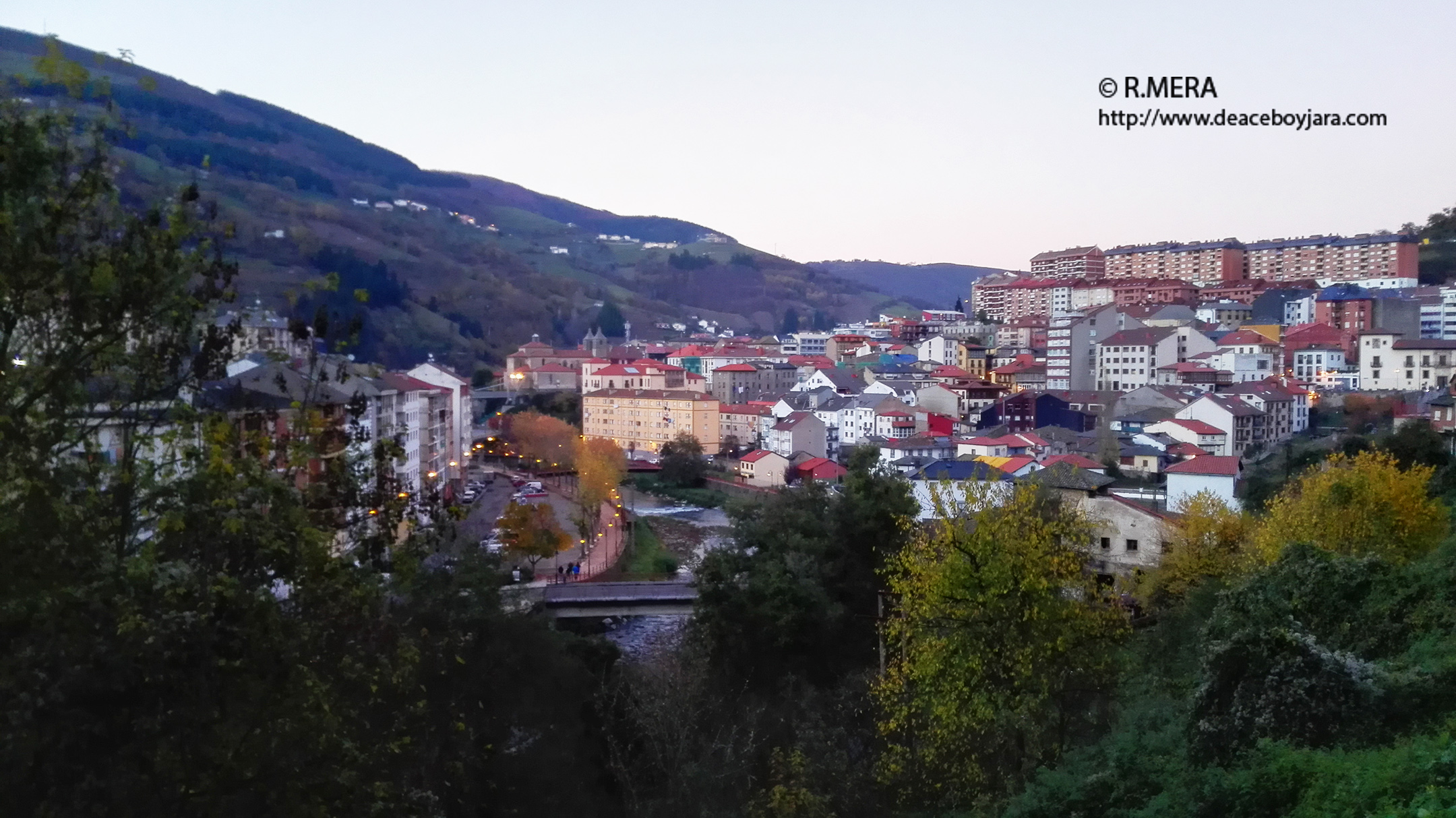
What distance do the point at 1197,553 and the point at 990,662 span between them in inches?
194

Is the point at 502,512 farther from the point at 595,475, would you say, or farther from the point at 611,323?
the point at 611,323

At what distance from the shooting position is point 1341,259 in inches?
1821

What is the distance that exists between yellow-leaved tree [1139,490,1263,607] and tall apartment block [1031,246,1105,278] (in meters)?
44.9

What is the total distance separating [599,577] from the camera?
17.5 meters

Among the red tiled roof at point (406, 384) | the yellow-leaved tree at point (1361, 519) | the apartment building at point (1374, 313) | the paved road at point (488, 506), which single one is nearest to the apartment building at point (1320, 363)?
the apartment building at point (1374, 313)

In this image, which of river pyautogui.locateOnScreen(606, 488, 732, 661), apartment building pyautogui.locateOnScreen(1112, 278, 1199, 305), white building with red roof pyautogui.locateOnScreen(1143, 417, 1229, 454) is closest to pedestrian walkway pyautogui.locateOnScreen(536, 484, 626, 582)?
river pyautogui.locateOnScreen(606, 488, 732, 661)

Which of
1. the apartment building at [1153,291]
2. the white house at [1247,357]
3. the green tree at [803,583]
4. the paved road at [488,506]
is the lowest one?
the paved road at [488,506]

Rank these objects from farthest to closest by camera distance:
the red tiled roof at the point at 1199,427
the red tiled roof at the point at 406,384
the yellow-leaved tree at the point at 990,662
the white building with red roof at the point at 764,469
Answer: the white building with red roof at the point at 764,469 < the red tiled roof at the point at 1199,427 < the red tiled roof at the point at 406,384 < the yellow-leaved tree at the point at 990,662

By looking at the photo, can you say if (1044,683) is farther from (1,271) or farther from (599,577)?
(599,577)

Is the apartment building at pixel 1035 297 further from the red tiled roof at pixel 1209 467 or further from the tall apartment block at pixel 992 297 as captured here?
the red tiled roof at pixel 1209 467

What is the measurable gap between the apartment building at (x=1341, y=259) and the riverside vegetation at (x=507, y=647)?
38152 mm

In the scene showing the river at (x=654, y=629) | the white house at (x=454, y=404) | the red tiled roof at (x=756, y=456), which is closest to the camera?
the river at (x=654, y=629)

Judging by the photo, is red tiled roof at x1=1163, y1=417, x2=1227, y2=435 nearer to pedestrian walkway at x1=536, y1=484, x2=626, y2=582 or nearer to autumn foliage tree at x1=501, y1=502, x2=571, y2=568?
pedestrian walkway at x1=536, y1=484, x2=626, y2=582

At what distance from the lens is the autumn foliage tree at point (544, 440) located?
29766 mm
